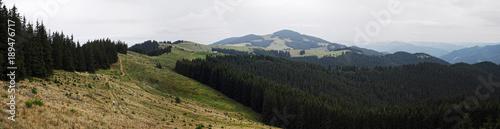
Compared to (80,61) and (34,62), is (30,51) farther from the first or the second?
(80,61)

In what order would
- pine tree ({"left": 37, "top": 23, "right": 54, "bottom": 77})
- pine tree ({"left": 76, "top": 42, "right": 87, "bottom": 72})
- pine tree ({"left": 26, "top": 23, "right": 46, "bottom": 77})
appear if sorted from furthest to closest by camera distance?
pine tree ({"left": 76, "top": 42, "right": 87, "bottom": 72}), pine tree ({"left": 37, "top": 23, "right": 54, "bottom": 77}), pine tree ({"left": 26, "top": 23, "right": 46, "bottom": 77})

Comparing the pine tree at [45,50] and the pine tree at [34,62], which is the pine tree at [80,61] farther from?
the pine tree at [34,62]

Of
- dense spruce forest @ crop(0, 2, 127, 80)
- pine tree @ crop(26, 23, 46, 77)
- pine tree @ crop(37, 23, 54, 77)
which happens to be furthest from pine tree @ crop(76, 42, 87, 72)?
pine tree @ crop(26, 23, 46, 77)

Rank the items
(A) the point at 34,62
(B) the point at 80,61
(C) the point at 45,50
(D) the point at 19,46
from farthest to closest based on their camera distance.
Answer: (B) the point at 80,61
(C) the point at 45,50
(A) the point at 34,62
(D) the point at 19,46

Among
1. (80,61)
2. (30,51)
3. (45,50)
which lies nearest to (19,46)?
(30,51)

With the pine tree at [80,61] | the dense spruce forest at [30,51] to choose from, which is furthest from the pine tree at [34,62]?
the pine tree at [80,61]

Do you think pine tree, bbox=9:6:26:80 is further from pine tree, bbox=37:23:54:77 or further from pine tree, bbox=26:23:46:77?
pine tree, bbox=37:23:54:77

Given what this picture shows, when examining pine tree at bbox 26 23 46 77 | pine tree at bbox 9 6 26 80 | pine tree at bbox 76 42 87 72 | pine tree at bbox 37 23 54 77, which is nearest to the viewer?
pine tree at bbox 9 6 26 80

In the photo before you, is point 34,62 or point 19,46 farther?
point 34,62

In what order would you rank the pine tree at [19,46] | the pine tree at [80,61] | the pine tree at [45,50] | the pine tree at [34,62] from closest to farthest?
the pine tree at [19,46] → the pine tree at [34,62] → the pine tree at [45,50] → the pine tree at [80,61]

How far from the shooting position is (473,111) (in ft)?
281

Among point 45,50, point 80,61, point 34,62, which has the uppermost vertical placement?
point 45,50

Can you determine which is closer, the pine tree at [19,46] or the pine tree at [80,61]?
the pine tree at [19,46]

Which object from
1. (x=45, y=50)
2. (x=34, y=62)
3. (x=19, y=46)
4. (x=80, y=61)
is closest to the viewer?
(x=19, y=46)
